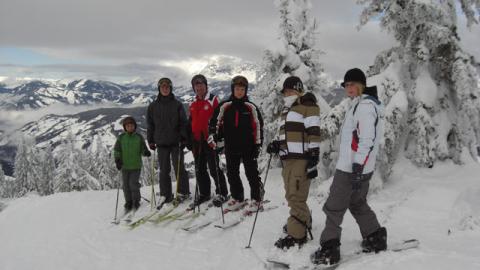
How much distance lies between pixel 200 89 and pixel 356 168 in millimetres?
4942

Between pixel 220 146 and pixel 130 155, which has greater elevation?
pixel 220 146

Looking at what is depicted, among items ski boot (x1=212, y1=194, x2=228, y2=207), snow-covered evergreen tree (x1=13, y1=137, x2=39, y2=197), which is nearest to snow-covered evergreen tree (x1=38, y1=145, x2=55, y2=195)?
snow-covered evergreen tree (x1=13, y1=137, x2=39, y2=197)

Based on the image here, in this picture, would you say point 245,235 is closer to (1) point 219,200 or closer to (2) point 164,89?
(1) point 219,200

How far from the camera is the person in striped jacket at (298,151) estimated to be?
6.39 meters

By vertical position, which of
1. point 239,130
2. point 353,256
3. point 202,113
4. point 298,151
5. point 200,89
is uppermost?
point 200,89

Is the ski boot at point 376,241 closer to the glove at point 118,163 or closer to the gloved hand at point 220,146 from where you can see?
the gloved hand at point 220,146

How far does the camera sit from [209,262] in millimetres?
7066

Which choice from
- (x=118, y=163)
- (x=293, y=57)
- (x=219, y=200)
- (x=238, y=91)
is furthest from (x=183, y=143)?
(x=293, y=57)

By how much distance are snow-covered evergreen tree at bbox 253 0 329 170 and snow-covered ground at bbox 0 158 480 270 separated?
19.1 ft

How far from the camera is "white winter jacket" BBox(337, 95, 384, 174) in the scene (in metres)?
5.43

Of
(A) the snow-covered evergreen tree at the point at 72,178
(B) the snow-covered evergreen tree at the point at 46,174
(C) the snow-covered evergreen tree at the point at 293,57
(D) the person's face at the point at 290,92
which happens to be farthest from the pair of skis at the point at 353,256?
(B) the snow-covered evergreen tree at the point at 46,174

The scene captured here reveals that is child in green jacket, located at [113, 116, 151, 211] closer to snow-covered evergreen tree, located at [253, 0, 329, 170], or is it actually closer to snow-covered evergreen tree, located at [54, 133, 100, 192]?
snow-covered evergreen tree, located at [253, 0, 329, 170]

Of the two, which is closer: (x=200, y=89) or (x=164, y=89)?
(x=200, y=89)

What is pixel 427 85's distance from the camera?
1138cm
